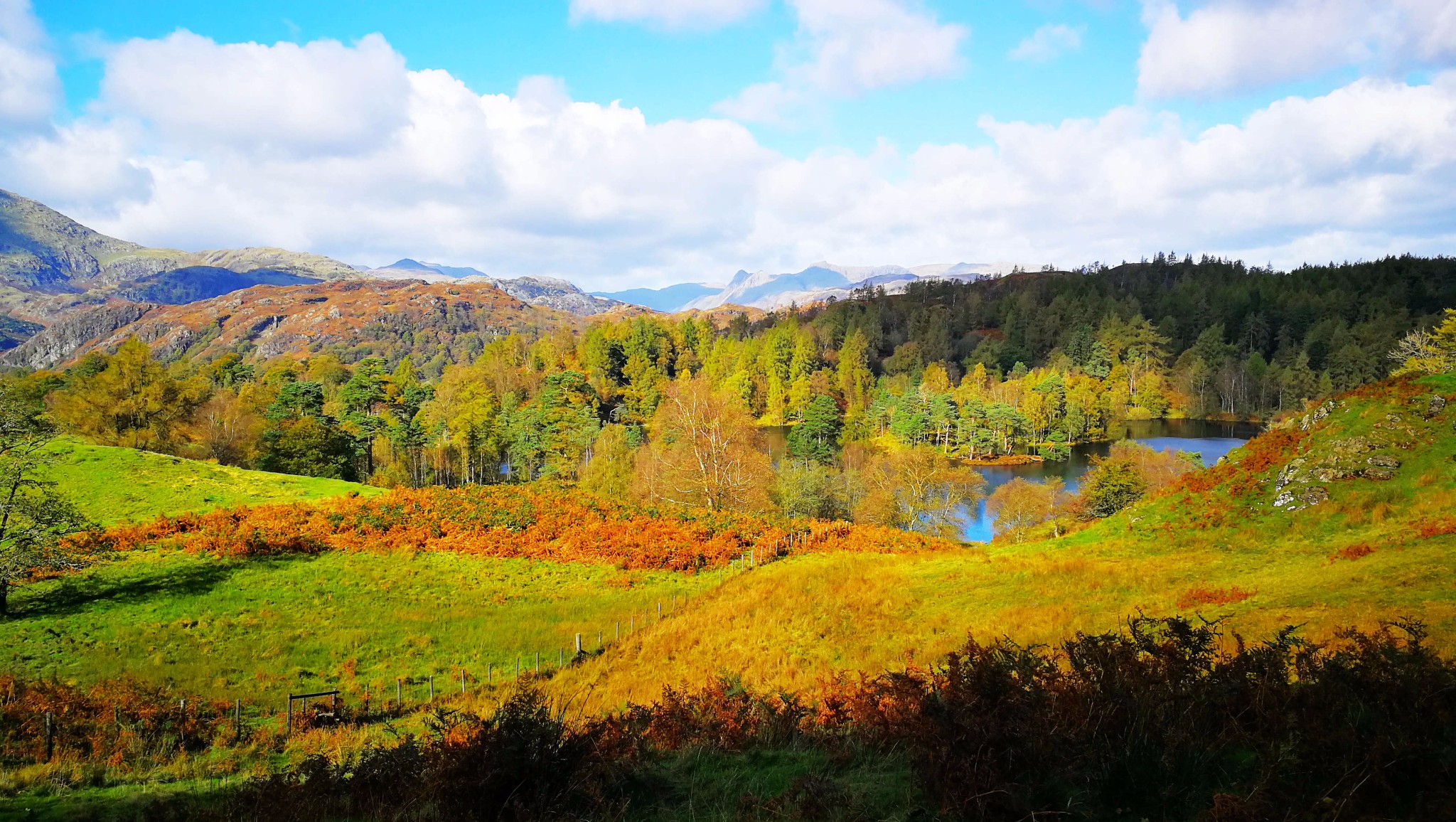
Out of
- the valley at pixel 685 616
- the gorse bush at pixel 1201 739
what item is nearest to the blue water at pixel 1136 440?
the valley at pixel 685 616

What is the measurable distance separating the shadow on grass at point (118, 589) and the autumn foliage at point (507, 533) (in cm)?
216

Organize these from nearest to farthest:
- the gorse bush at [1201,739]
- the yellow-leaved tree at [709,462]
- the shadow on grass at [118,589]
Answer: the gorse bush at [1201,739], the shadow on grass at [118,589], the yellow-leaved tree at [709,462]

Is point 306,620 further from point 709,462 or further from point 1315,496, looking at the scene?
point 709,462

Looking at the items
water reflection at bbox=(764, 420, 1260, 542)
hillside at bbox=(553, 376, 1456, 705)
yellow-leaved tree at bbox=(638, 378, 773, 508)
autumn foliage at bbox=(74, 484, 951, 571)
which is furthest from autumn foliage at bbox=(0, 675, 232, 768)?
water reflection at bbox=(764, 420, 1260, 542)

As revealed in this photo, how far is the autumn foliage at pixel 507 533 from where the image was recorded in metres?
29.0

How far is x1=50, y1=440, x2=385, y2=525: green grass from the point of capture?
3206 cm

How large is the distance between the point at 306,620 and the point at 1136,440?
338 ft

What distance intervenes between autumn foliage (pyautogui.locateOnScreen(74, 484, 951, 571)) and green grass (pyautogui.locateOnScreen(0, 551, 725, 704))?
1901mm

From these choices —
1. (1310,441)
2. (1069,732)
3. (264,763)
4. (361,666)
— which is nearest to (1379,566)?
(1310,441)

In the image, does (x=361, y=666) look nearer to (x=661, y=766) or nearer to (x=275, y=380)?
(x=661, y=766)

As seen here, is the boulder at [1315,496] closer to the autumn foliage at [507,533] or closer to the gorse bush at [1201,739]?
the autumn foliage at [507,533]

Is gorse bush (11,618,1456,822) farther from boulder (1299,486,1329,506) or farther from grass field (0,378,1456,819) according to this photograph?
boulder (1299,486,1329,506)

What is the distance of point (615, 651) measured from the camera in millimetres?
18906

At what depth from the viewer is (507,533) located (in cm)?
3528
